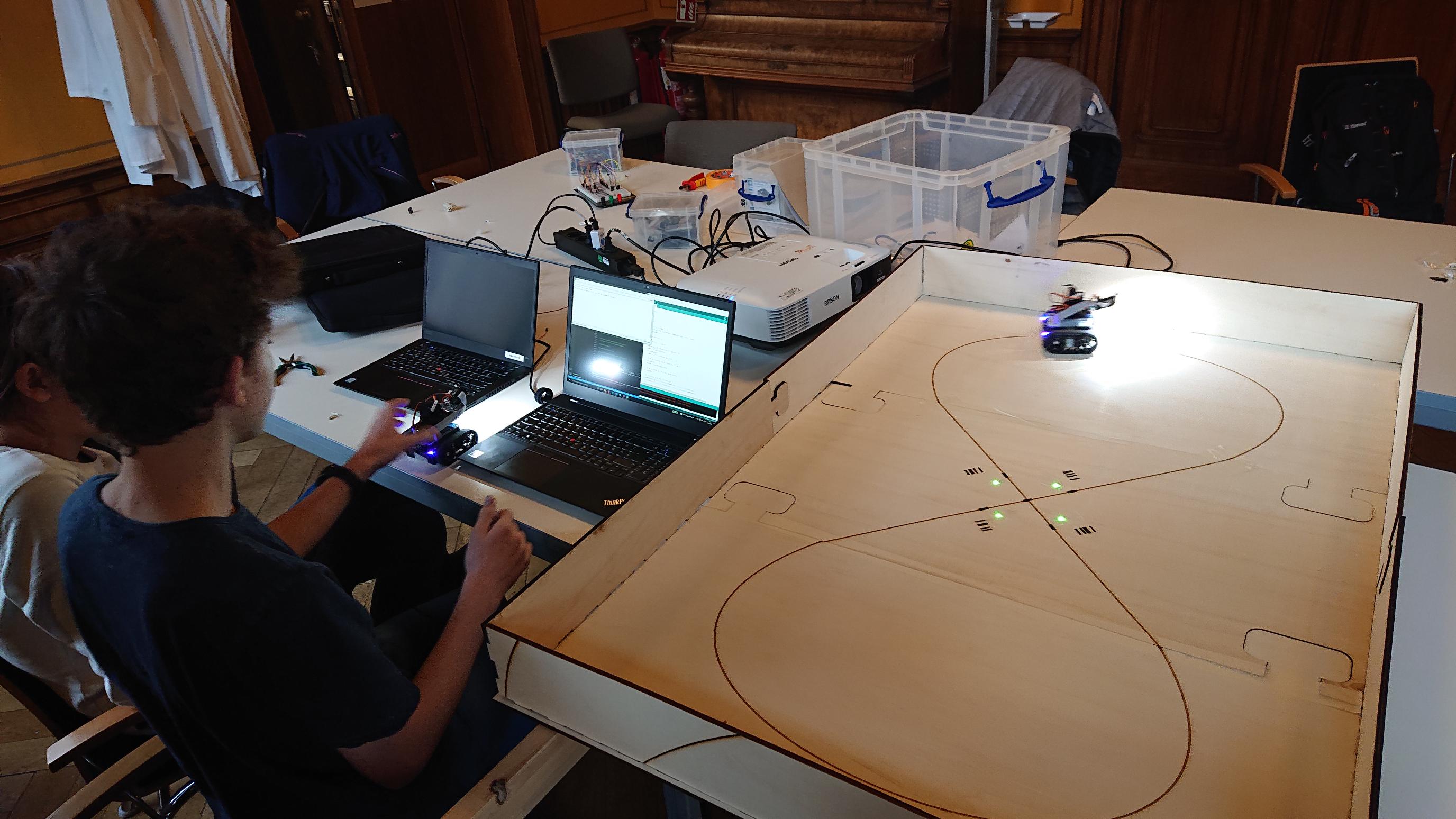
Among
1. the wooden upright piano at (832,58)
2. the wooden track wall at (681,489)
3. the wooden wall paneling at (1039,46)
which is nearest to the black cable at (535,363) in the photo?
the wooden track wall at (681,489)

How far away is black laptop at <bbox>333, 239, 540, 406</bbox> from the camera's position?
1625 mm

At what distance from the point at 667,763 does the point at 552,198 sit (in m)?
2.08

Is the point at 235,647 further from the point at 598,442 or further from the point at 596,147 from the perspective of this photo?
the point at 596,147

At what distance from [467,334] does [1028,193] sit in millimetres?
1143

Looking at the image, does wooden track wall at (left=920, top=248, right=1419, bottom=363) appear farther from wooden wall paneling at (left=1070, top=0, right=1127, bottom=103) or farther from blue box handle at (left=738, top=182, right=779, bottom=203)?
wooden wall paneling at (left=1070, top=0, right=1127, bottom=103)

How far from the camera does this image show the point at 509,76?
479 cm

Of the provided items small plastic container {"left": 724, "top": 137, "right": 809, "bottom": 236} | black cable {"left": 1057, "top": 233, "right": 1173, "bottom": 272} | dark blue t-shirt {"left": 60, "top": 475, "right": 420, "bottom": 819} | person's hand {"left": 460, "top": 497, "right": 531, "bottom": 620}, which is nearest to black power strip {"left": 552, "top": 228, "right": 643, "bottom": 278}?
small plastic container {"left": 724, "top": 137, "right": 809, "bottom": 236}

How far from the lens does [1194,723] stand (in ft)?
2.58

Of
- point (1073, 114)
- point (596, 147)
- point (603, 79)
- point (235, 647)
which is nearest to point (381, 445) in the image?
point (235, 647)

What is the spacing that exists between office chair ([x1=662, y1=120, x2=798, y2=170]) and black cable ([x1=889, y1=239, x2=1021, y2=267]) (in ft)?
3.62

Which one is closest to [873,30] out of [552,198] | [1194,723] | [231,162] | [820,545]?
[552,198]

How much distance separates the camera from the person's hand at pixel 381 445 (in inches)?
55.9

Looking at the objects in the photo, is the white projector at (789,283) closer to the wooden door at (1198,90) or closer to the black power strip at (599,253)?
the black power strip at (599,253)

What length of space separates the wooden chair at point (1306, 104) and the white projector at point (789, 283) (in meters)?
1.65
